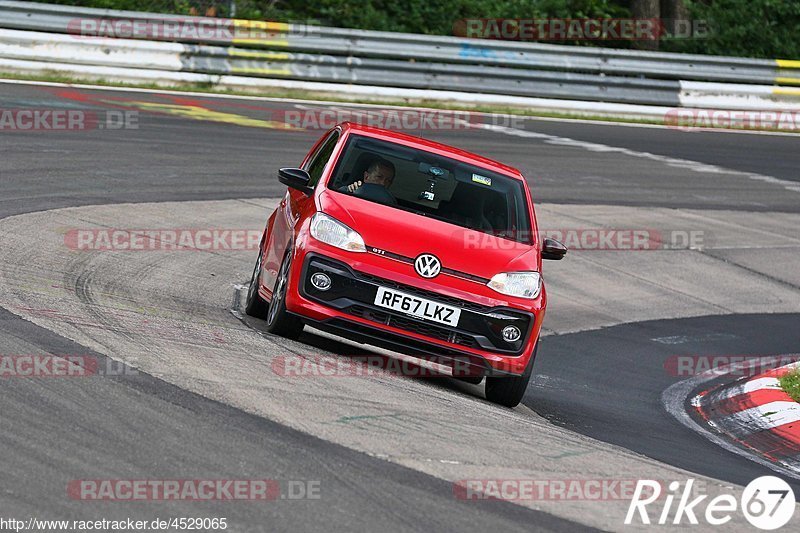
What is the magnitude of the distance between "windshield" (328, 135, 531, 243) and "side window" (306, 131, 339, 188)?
20 centimetres

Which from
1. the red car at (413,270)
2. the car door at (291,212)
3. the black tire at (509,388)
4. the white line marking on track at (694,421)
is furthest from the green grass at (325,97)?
the black tire at (509,388)

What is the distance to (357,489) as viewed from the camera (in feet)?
18.1

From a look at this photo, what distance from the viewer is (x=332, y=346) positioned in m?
9.29

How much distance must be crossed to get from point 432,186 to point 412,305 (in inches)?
51.4

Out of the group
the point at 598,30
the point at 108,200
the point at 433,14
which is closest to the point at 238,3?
the point at 433,14

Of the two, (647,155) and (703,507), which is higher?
(703,507)

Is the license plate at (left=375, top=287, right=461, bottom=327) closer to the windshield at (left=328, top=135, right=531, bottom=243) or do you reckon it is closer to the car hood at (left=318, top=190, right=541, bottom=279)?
the car hood at (left=318, top=190, right=541, bottom=279)

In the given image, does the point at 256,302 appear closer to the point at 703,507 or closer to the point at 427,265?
the point at 427,265

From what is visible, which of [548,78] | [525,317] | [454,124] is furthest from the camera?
[548,78]

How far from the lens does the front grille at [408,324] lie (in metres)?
8.23

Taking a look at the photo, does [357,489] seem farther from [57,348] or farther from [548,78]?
[548,78]

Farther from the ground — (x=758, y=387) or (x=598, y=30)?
(x=598, y=30)

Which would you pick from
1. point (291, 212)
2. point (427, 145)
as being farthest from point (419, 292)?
point (427, 145)

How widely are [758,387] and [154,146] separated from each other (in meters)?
9.64
